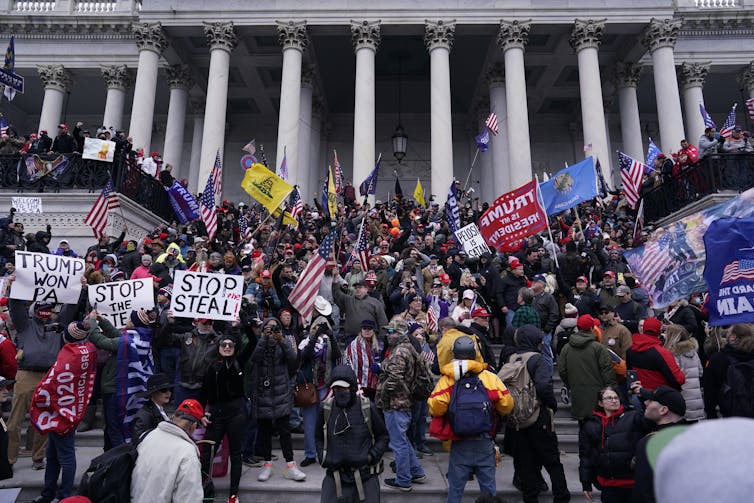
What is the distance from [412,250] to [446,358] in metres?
5.86

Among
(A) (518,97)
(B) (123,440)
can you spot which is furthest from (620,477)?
(A) (518,97)

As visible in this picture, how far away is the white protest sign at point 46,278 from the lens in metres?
6.98

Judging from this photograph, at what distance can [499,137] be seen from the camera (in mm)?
25453

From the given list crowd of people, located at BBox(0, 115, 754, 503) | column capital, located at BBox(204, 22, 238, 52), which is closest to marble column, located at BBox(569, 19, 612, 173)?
crowd of people, located at BBox(0, 115, 754, 503)

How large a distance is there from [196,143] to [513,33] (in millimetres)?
17522

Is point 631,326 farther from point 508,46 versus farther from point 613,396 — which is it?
point 508,46

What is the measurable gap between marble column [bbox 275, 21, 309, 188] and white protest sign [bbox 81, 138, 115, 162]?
688 cm

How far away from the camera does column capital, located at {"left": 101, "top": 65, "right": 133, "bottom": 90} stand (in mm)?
27469

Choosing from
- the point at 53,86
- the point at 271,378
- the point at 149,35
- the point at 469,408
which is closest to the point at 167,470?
the point at 469,408

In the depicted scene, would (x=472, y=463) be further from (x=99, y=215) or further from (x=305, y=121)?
(x=305, y=121)

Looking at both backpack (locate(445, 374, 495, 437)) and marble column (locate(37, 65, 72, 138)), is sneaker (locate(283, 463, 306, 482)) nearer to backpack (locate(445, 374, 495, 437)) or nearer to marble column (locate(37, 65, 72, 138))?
backpack (locate(445, 374, 495, 437))

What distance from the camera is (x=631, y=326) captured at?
28.3ft

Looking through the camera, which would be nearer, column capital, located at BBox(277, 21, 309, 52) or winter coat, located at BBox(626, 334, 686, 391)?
winter coat, located at BBox(626, 334, 686, 391)

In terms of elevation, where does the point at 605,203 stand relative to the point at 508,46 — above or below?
below
